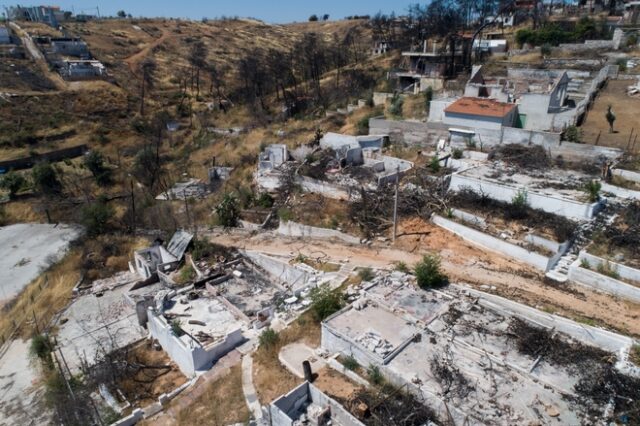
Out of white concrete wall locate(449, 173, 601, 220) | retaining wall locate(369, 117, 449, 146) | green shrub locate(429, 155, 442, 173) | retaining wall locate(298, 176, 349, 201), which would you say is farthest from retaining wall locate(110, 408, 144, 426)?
retaining wall locate(369, 117, 449, 146)

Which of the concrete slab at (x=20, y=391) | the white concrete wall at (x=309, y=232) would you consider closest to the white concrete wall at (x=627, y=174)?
the white concrete wall at (x=309, y=232)

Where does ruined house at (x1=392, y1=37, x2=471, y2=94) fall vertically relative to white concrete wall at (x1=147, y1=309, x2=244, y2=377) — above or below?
above

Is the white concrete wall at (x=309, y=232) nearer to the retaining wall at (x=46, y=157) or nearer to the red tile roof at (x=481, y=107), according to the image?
the red tile roof at (x=481, y=107)

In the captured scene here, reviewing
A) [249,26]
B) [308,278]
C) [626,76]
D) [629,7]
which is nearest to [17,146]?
[308,278]

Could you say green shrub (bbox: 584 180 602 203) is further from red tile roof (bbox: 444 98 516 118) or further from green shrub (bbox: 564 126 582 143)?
red tile roof (bbox: 444 98 516 118)

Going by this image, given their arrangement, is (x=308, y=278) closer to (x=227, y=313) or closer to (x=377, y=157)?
(x=227, y=313)
